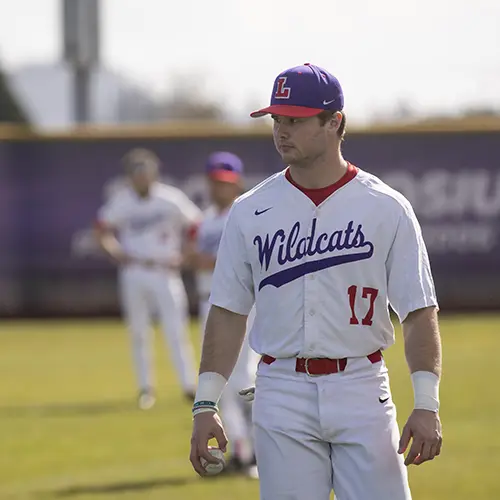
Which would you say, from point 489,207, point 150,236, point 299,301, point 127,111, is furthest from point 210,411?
point 127,111

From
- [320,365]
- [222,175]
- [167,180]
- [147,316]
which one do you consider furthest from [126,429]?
[167,180]

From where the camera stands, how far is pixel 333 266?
18.0ft

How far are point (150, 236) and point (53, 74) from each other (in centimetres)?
4016

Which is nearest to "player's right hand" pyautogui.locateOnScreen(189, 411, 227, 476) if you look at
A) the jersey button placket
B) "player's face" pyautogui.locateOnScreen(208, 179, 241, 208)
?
the jersey button placket

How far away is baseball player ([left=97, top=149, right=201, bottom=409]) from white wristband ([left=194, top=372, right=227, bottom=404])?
9.21 metres

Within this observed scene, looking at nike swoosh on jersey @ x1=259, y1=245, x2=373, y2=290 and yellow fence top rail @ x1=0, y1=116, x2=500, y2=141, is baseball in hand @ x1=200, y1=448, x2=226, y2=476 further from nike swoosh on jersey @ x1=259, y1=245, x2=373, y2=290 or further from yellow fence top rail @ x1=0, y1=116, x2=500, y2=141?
yellow fence top rail @ x1=0, y1=116, x2=500, y2=141

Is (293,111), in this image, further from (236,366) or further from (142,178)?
(142,178)

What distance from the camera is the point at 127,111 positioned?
52.8 meters

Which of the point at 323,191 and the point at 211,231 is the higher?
the point at 323,191

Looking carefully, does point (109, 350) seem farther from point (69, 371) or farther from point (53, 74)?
point (53, 74)

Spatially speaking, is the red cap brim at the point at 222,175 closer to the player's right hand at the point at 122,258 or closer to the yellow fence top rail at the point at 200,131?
the player's right hand at the point at 122,258

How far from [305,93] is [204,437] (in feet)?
4.60

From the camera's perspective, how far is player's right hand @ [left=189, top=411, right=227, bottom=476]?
5418 mm

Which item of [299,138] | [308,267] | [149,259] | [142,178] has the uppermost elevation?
[299,138]
